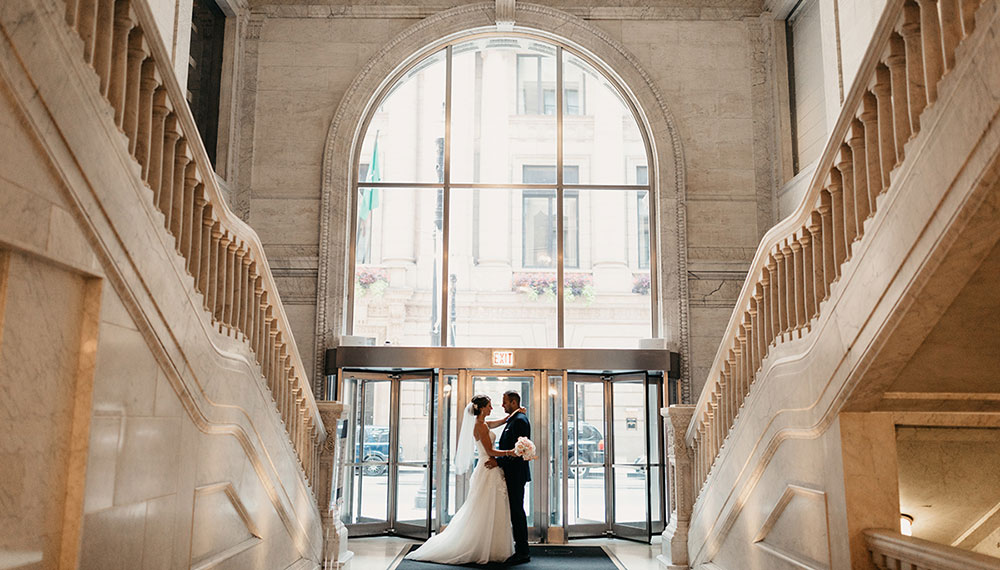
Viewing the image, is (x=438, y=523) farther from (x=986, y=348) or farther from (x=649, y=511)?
(x=986, y=348)

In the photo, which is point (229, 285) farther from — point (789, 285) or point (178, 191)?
point (789, 285)

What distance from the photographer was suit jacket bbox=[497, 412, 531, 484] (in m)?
7.78

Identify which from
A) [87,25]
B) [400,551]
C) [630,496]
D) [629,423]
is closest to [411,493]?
[400,551]

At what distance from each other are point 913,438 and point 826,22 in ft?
17.8

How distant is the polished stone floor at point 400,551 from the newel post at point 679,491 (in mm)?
729

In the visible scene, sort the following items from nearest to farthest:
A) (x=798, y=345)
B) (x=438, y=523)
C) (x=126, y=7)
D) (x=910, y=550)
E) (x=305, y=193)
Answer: (x=126, y=7)
(x=910, y=550)
(x=798, y=345)
(x=438, y=523)
(x=305, y=193)

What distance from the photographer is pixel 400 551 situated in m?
8.33

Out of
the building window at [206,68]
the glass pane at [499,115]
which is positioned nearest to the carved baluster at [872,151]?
the glass pane at [499,115]

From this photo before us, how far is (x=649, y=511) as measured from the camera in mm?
9312

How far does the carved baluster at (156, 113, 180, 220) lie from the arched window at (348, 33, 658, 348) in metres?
6.21

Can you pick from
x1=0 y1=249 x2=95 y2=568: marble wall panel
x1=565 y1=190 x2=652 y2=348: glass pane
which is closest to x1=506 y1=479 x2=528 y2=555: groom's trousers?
x1=565 y1=190 x2=652 y2=348: glass pane

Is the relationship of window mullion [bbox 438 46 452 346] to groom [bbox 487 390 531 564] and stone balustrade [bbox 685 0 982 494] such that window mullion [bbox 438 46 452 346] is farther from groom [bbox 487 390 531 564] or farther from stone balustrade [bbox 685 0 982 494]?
stone balustrade [bbox 685 0 982 494]

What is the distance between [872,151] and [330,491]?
523 centimetres

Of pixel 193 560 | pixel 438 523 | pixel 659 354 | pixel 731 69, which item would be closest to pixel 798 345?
pixel 193 560
